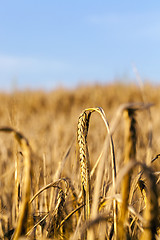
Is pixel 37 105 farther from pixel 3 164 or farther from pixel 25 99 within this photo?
pixel 3 164

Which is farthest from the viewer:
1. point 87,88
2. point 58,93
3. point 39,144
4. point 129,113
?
point 87,88

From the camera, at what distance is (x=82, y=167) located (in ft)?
1.84

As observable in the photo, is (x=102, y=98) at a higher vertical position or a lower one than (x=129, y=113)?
higher

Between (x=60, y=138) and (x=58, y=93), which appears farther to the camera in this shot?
(x=58, y=93)

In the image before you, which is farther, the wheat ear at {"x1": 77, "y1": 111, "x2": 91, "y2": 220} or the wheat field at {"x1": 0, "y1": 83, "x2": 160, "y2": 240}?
the wheat ear at {"x1": 77, "y1": 111, "x2": 91, "y2": 220}

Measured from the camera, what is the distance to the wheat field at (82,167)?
1.25 ft

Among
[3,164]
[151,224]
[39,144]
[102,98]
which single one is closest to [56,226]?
[151,224]

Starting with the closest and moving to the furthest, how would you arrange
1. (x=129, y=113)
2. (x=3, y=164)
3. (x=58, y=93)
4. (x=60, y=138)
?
1. (x=129, y=113)
2. (x=3, y=164)
3. (x=60, y=138)
4. (x=58, y=93)

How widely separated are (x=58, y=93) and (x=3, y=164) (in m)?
4.04

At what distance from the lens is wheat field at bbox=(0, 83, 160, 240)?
1.25 ft

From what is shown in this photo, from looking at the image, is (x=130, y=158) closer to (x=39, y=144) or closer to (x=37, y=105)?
(x=39, y=144)

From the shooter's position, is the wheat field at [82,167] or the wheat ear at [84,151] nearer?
the wheat field at [82,167]

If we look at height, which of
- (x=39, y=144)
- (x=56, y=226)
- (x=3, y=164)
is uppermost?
(x=39, y=144)

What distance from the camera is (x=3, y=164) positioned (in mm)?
1901
